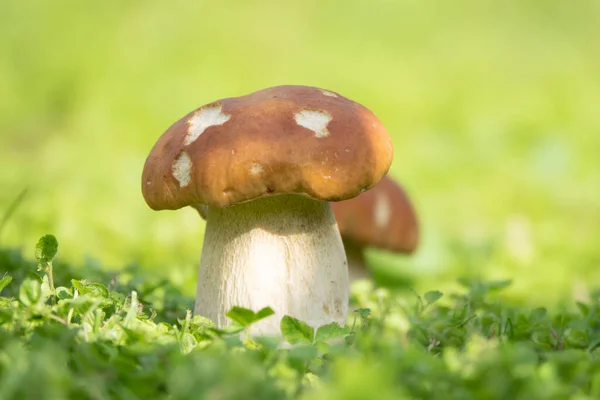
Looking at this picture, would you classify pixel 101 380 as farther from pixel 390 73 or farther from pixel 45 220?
pixel 390 73

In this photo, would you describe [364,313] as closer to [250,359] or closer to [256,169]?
[256,169]

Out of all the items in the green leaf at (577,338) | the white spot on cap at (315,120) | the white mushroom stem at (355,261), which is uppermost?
the white spot on cap at (315,120)

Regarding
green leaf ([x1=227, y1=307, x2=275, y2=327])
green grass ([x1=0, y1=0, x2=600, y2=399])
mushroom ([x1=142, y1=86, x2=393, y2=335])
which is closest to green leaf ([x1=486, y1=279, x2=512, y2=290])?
green grass ([x1=0, y1=0, x2=600, y2=399])

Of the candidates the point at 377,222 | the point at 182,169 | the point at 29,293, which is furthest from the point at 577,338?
the point at 377,222

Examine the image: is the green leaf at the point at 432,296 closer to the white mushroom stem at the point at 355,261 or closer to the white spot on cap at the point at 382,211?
the white spot on cap at the point at 382,211

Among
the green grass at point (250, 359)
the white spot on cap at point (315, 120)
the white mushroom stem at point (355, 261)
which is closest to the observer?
the green grass at point (250, 359)

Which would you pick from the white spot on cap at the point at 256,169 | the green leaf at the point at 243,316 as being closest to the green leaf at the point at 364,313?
the green leaf at the point at 243,316
